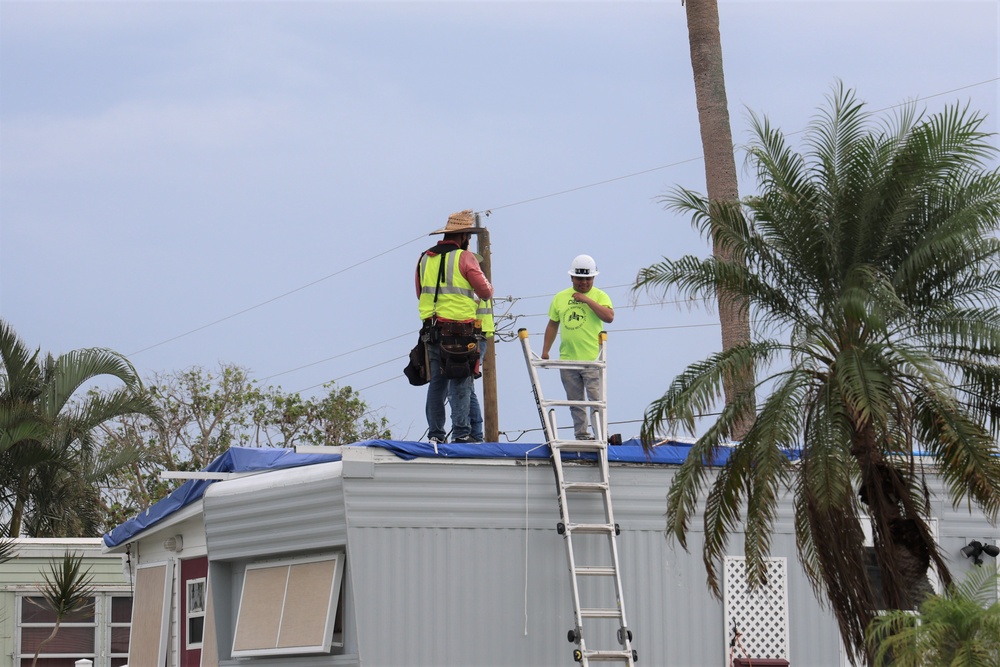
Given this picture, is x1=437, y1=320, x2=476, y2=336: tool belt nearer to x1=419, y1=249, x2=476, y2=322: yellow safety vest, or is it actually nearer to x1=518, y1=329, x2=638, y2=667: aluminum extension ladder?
x1=419, y1=249, x2=476, y2=322: yellow safety vest

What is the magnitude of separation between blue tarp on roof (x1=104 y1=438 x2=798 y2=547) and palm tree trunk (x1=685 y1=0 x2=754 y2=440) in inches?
154

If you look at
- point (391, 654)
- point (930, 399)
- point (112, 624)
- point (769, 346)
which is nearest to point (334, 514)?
point (391, 654)

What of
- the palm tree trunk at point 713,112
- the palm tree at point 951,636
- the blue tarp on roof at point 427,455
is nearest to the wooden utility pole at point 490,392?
the palm tree trunk at point 713,112

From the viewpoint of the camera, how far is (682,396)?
12805mm

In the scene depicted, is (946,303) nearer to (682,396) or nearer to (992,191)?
(992,191)

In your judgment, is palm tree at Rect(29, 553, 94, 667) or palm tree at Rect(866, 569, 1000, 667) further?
palm tree at Rect(29, 553, 94, 667)

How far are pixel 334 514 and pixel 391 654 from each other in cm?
134

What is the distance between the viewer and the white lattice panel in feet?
46.5

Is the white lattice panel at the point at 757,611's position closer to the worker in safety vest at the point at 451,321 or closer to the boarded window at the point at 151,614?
the worker in safety vest at the point at 451,321

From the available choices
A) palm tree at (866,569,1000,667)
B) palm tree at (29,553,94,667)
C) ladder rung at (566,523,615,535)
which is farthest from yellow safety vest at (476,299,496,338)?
palm tree at (29,553,94,667)

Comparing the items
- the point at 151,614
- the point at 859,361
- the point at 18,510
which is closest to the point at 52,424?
the point at 18,510

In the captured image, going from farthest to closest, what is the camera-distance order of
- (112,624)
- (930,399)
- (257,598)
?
(112,624)
(257,598)
(930,399)

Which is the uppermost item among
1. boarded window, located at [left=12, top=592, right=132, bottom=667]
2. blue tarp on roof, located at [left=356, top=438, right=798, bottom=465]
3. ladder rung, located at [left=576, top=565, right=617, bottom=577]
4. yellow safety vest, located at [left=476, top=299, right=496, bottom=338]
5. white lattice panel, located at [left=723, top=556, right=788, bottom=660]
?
yellow safety vest, located at [left=476, top=299, right=496, bottom=338]

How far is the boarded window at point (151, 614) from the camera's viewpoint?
1612cm
